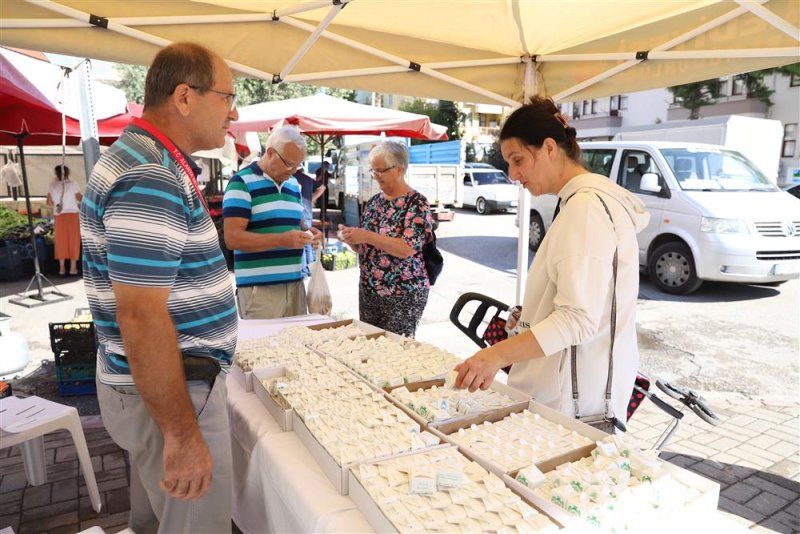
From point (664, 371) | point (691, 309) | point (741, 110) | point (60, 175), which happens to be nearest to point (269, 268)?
point (664, 371)

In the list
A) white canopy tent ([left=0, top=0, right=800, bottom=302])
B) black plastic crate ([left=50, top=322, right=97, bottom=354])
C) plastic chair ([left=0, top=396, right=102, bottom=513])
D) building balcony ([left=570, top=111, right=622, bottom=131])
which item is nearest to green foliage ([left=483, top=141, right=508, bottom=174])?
building balcony ([left=570, top=111, right=622, bottom=131])

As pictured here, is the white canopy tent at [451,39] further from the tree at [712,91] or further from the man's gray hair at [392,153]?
the tree at [712,91]

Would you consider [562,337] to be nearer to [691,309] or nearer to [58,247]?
[691,309]

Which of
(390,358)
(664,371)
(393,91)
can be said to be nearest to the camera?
(390,358)

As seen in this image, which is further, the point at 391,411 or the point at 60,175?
the point at 60,175

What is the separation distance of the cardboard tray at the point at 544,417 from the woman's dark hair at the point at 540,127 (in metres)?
0.94

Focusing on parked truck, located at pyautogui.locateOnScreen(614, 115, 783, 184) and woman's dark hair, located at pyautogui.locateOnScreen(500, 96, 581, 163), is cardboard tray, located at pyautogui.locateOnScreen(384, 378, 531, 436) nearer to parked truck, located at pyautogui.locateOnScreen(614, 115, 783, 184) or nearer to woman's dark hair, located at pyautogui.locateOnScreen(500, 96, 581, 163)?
woman's dark hair, located at pyautogui.locateOnScreen(500, 96, 581, 163)

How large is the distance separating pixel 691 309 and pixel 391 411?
6.48m

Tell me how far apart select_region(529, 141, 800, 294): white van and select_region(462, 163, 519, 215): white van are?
922 cm

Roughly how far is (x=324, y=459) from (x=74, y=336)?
3772 mm

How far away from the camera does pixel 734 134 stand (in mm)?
10969

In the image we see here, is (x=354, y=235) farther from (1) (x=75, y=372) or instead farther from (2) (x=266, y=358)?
(1) (x=75, y=372)

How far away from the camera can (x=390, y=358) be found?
7.48 ft

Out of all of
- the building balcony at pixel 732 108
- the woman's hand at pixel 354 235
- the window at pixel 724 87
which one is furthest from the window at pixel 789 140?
the woman's hand at pixel 354 235
